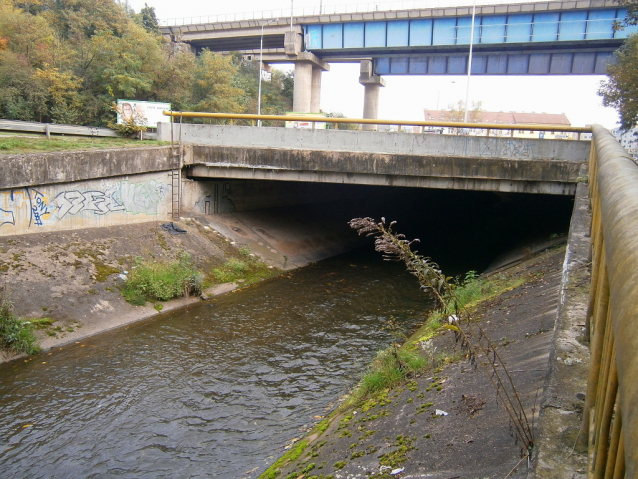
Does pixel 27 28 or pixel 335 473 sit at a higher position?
pixel 27 28

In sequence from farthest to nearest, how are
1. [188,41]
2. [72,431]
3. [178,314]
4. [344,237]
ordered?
[188,41] < [344,237] < [178,314] < [72,431]

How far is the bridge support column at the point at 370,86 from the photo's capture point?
1554 inches

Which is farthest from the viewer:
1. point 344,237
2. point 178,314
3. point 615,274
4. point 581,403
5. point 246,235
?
point 344,237

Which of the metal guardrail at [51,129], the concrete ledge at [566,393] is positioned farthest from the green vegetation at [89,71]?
the concrete ledge at [566,393]

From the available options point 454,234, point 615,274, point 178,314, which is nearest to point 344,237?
point 454,234

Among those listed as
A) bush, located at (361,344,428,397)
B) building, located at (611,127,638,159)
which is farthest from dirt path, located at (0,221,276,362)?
building, located at (611,127,638,159)

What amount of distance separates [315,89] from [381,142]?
2663 cm

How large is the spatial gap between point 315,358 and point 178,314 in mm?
4441

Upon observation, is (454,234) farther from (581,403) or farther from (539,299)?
(581,403)

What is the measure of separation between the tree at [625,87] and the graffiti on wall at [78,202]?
17.5 m

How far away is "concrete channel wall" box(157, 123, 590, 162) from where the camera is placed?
15.9 m

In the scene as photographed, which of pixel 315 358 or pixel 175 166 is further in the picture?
pixel 175 166

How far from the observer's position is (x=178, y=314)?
13250mm

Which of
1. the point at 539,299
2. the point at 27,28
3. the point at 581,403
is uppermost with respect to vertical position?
the point at 27,28
